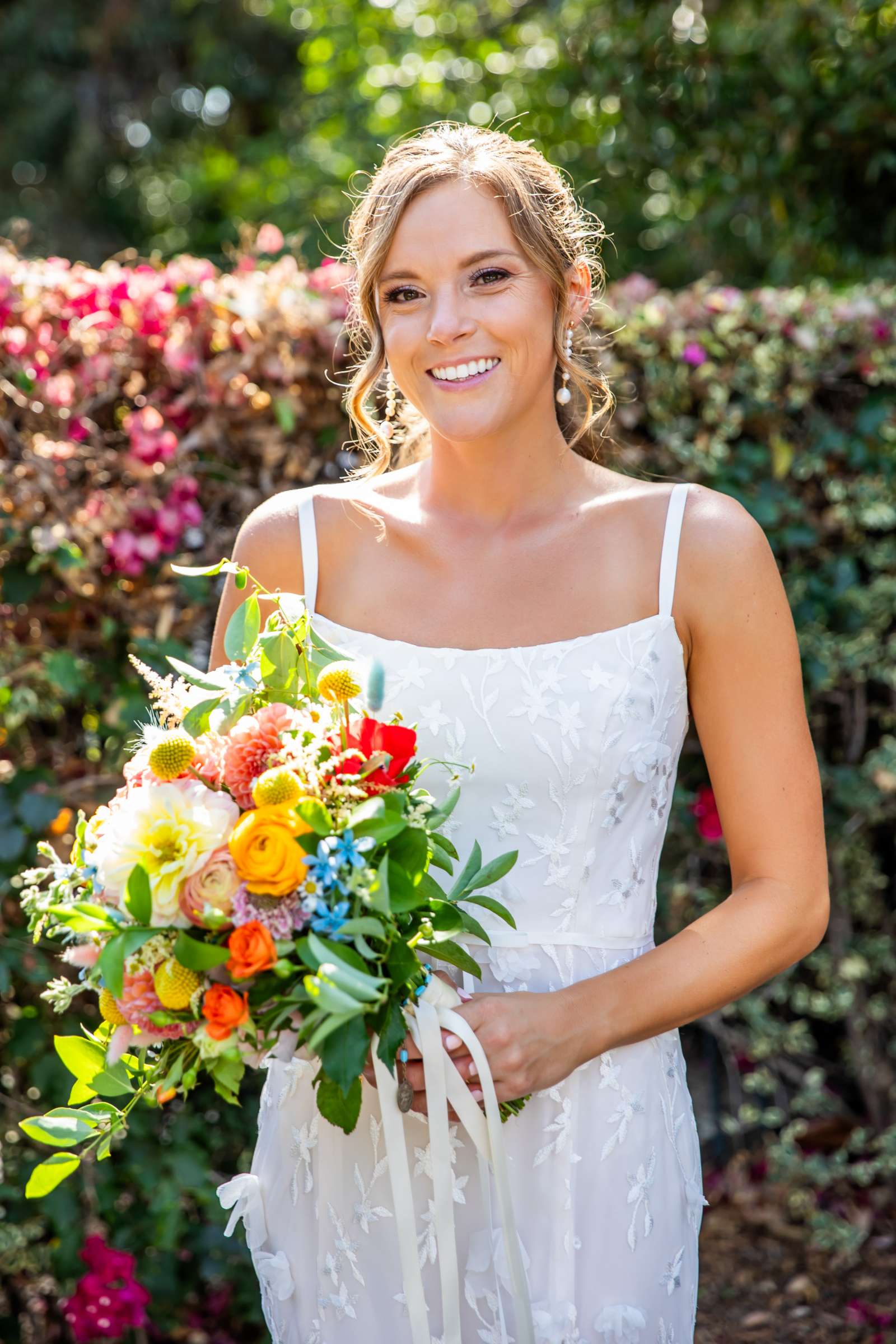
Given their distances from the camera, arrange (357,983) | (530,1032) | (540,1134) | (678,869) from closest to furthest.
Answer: (357,983), (530,1032), (540,1134), (678,869)

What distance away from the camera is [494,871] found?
1648 mm

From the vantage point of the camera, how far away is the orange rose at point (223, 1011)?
1.38 metres

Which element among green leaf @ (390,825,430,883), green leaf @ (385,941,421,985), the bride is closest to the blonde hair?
the bride

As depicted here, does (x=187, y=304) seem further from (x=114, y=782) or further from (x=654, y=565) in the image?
(x=654, y=565)

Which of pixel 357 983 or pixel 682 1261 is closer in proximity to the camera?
pixel 357 983

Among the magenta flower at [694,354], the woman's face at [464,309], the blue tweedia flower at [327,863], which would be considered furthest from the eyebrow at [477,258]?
the magenta flower at [694,354]

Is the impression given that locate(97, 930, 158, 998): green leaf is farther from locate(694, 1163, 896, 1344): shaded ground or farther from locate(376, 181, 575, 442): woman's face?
locate(694, 1163, 896, 1344): shaded ground

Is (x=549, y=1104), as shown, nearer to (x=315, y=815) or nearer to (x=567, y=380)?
(x=315, y=815)

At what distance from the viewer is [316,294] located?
125 inches

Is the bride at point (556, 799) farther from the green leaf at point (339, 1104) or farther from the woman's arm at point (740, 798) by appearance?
the green leaf at point (339, 1104)

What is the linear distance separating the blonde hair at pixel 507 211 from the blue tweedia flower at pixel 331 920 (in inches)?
44.6

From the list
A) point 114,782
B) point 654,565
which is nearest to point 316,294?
point 114,782

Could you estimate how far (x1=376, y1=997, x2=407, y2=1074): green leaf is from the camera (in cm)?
150

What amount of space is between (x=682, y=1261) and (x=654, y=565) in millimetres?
1102
